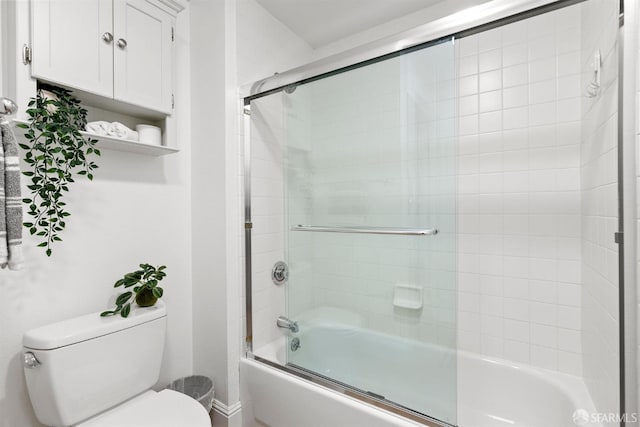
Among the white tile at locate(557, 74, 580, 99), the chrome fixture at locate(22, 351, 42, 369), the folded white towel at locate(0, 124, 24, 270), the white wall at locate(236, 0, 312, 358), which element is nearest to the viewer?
the folded white towel at locate(0, 124, 24, 270)

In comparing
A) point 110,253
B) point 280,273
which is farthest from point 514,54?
point 110,253

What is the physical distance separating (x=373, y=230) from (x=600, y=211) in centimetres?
84

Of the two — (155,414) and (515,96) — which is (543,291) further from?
(155,414)

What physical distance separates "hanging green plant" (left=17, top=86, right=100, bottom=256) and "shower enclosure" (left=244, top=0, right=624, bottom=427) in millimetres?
741

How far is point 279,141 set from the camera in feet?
5.47

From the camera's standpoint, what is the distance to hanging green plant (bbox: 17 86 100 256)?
1085mm

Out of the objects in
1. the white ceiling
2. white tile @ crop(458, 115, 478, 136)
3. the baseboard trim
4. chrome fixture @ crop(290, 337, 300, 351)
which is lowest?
the baseboard trim

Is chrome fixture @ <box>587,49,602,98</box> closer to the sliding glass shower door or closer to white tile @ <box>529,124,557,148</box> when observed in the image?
white tile @ <box>529,124,557,148</box>

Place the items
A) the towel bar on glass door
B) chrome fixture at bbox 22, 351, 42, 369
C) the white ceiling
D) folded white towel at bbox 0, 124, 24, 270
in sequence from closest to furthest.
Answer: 1. folded white towel at bbox 0, 124, 24, 270
2. chrome fixture at bbox 22, 351, 42, 369
3. the towel bar on glass door
4. the white ceiling

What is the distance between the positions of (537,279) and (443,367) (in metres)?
0.78

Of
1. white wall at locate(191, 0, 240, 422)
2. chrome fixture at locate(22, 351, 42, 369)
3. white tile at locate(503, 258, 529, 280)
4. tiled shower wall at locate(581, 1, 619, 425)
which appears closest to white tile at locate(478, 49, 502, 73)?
tiled shower wall at locate(581, 1, 619, 425)

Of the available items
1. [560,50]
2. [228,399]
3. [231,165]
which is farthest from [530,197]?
[228,399]

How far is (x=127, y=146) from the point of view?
4.56 feet

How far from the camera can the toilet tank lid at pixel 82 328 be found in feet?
3.51
